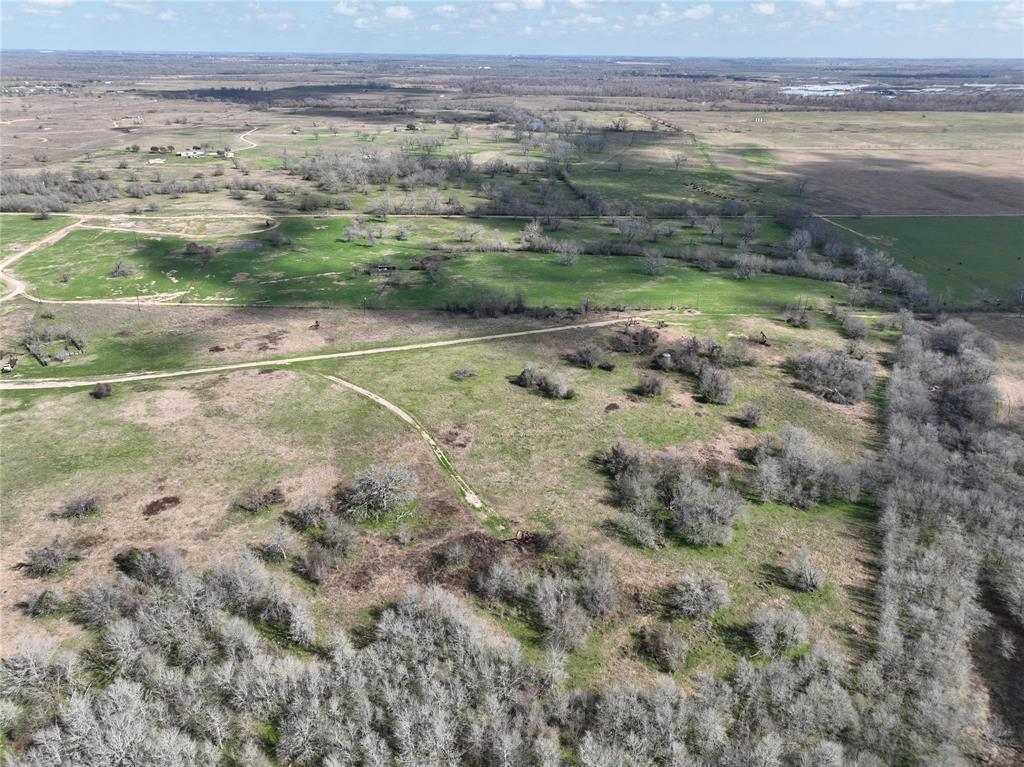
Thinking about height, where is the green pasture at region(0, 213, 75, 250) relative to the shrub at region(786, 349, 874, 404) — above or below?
above

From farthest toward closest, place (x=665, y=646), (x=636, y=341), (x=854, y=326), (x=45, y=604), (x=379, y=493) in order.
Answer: (x=854, y=326) < (x=636, y=341) < (x=379, y=493) < (x=45, y=604) < (x=665, y=646)

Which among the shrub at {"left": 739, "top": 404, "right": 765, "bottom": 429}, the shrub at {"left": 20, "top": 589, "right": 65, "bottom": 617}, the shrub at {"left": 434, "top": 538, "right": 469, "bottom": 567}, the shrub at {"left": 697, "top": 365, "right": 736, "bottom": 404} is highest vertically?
the shrub at {"left": 697, "top": 365, "right": 736, "bottom": 404}

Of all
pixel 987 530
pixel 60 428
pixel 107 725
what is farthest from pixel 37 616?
pixel 987 530

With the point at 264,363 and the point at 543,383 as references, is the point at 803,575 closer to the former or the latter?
the point at 543,383

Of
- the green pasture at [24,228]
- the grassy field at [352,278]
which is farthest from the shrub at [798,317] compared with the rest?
the green pasture at [24,228]

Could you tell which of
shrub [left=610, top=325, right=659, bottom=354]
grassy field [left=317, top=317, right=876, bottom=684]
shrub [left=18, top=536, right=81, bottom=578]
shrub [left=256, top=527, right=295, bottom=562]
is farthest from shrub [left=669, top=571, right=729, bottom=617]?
shrub [left=18, top=536, right=81, bottom=578]

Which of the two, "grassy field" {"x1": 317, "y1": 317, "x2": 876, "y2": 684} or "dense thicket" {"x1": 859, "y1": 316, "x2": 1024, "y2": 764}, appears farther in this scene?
"grassy field" {"x1": 317, "y1": 317, "x2": 876, "y2": 684}

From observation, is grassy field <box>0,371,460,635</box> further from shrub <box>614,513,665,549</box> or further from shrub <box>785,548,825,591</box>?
shrub <box>785,548,825,591</box>

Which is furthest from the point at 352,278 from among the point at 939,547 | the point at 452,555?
the point at 939,547
